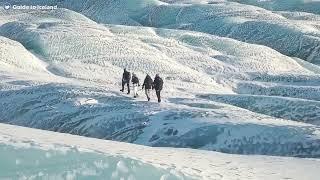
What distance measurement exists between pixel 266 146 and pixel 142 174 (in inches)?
562

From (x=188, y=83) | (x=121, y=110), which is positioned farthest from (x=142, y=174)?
(x=188, y=83)

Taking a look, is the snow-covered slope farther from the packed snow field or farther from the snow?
the snow

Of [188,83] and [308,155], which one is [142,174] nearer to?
[308,155]

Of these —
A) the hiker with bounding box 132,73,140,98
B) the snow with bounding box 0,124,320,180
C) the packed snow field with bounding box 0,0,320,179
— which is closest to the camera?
the snow with bounding box 0,124,320,180

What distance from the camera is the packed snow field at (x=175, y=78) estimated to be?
31.5 m

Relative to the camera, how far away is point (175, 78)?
217ft

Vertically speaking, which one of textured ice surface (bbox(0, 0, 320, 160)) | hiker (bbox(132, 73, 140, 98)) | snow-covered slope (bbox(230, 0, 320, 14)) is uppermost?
snow-covered slope (bbox(230, 0, 320, 14))

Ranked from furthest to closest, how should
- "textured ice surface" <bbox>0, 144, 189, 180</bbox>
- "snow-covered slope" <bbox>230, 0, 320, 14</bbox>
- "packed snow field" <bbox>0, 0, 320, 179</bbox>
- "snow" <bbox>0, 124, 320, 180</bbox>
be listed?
"snow-covered slope" <bbox>230, 0, 320, 14</bbox> → "packed snow field" <bbox>0, 0, 320, 179</bbox> → "snow" <bbox>0, 124, 320, 180</bbox> → "textured ice surface" <bbox>0, 144, 189, 180</bbox>

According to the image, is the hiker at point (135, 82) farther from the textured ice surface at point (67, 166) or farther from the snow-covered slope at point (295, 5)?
the snow-covered slope at point (295, 5)

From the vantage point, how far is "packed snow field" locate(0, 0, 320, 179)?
31.5 m

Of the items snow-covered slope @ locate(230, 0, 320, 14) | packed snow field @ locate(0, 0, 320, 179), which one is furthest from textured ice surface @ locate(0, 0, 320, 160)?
snow-covered slope @ locate(230, 0, 320, 14)

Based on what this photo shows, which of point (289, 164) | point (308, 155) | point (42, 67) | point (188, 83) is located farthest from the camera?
point (42, 67)

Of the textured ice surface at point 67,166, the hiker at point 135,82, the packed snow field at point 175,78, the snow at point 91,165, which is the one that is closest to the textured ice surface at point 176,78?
the packed snow field at point 175,78

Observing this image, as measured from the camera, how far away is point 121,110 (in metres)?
36.2
